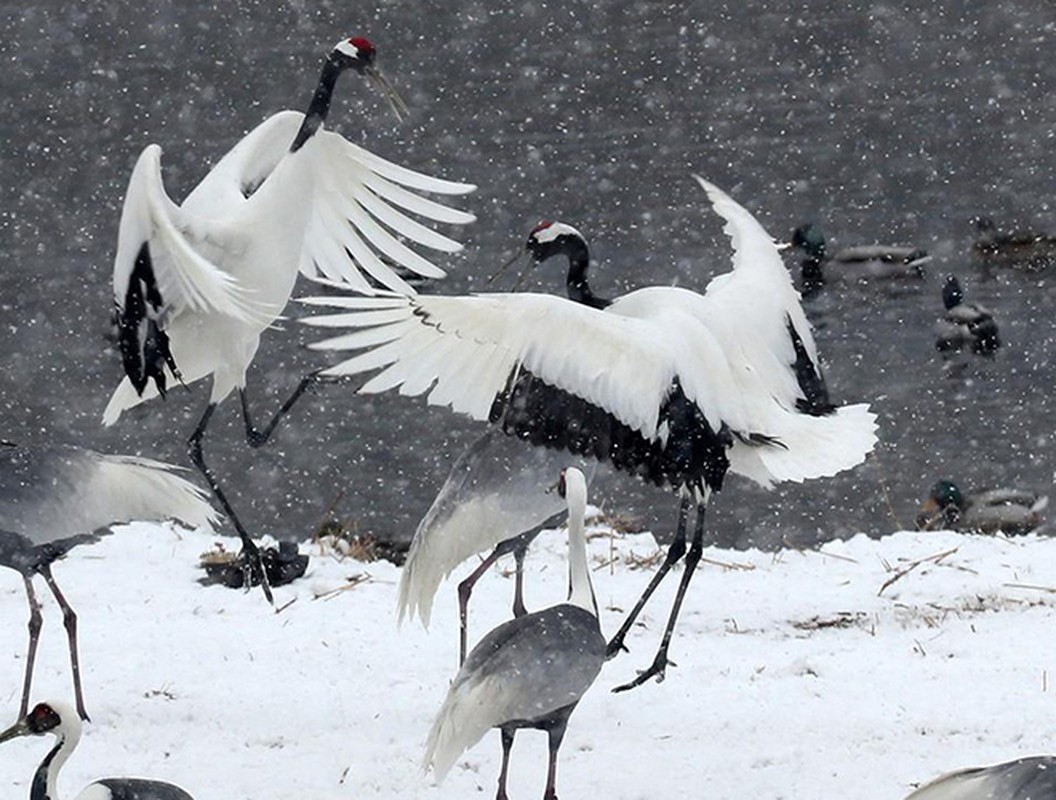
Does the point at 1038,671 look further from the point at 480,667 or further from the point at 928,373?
the point at 928,373

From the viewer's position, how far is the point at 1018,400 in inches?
617

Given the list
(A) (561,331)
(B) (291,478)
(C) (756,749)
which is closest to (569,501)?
(A) (561,331)

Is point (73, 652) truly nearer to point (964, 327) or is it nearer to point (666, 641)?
point (666, 641)

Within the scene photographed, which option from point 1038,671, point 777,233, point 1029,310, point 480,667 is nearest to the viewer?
point 480,667

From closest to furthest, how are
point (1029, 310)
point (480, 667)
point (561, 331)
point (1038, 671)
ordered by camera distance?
Result: point (480, 667)
point (561, 331)
point (1038, 671)
point (1029, 310)

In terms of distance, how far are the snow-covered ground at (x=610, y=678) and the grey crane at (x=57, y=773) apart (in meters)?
0.59

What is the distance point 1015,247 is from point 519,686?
1544 cm

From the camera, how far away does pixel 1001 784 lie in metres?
4.89

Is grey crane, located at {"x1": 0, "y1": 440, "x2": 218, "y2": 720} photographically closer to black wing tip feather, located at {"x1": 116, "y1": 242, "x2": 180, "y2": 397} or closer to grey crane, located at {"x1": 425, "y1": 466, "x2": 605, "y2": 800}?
black wing tip feather, located at {"x1": 116, "y1": 242, "x2": 180, "y2": 397}

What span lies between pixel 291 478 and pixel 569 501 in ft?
28.4

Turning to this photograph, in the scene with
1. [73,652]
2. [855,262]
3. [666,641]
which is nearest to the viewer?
[73,652]

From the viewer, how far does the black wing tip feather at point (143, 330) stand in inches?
293

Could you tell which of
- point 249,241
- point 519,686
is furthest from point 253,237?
point 519,686

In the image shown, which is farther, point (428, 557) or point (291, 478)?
point (291, 478)
